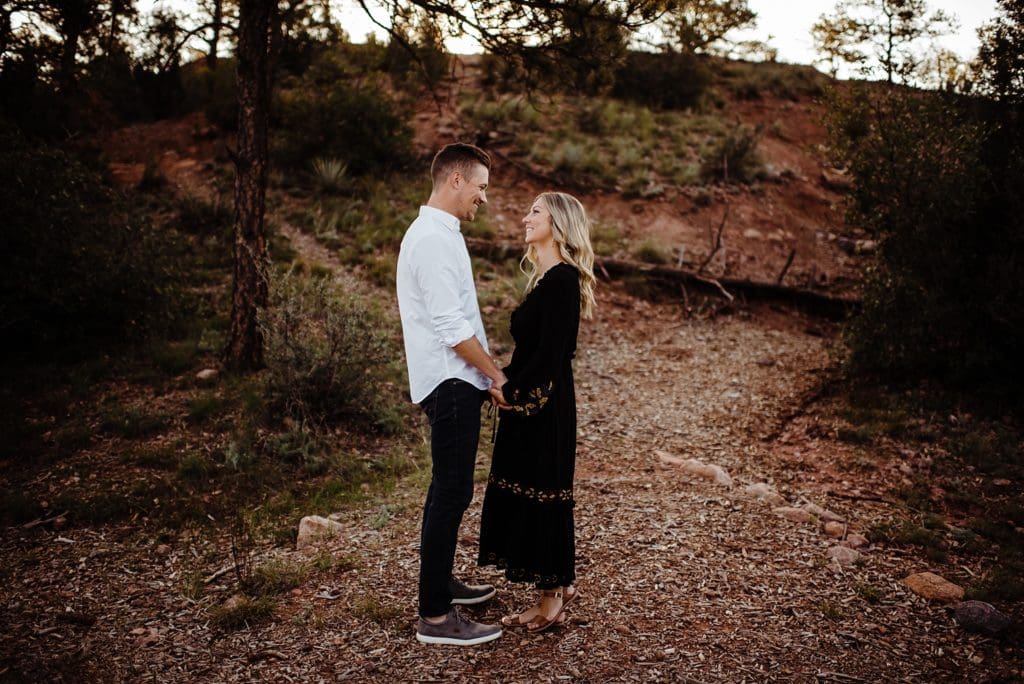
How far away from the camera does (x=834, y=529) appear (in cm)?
477

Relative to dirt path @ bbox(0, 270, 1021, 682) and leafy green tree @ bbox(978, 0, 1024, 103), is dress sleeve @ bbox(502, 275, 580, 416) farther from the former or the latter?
leafy green tree @ bbox(978, 0, 1024, 103)

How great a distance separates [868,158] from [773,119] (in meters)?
12.5

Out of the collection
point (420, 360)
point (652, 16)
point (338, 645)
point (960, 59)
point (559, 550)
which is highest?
point (960, 59)

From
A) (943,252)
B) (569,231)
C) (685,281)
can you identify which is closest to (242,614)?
(569,231)

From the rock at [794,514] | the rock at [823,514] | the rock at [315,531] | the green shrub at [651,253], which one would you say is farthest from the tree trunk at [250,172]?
the green shrub at [651,253]

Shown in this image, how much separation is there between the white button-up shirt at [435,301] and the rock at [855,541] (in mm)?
3286

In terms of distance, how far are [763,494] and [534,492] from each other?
Result: 2.98m

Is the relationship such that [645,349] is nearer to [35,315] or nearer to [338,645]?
[338,645]

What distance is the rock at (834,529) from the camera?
4.73m

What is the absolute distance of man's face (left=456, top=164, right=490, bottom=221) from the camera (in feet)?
9.98

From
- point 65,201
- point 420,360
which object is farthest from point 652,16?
point 65,201

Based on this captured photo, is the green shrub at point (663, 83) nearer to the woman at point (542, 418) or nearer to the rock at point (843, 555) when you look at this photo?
the rock at point (843, 555)

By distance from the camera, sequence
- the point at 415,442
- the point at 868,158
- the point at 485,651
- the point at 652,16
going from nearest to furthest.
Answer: the point at 485,651
the point at 652,16
the point at 415,442
the point at 868,158

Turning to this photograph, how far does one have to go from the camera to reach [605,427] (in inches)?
273
